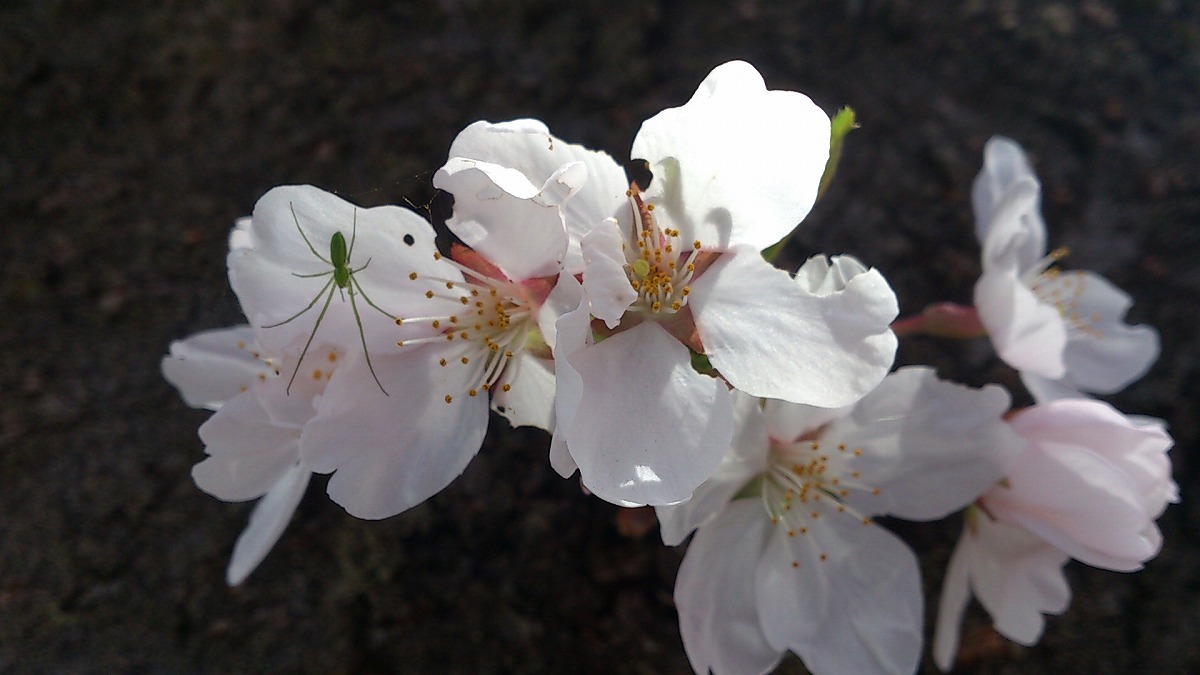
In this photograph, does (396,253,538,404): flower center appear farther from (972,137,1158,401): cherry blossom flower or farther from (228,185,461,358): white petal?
(972,137,1158,401): cherry blossom flower

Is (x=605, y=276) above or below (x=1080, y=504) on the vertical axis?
above

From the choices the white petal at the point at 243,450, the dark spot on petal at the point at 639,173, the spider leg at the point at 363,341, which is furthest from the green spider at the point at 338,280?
the dark spot on petal at the point at 639,173

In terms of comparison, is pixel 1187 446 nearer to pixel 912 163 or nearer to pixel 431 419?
pixel 912 163

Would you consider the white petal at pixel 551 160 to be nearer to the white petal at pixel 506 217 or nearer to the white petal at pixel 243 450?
the white petal at pixel 506 217

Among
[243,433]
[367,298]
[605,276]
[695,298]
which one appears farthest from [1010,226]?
[243,433]

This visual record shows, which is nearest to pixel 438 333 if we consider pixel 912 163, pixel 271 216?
pixel 271 216

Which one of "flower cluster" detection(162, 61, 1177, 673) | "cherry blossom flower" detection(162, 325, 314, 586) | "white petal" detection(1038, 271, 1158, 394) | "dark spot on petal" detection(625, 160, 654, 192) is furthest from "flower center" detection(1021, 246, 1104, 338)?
"cherry blossom flower" detection(162, 325, 314, 586)

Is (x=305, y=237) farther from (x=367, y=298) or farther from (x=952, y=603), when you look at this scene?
(x=952, y=603)
